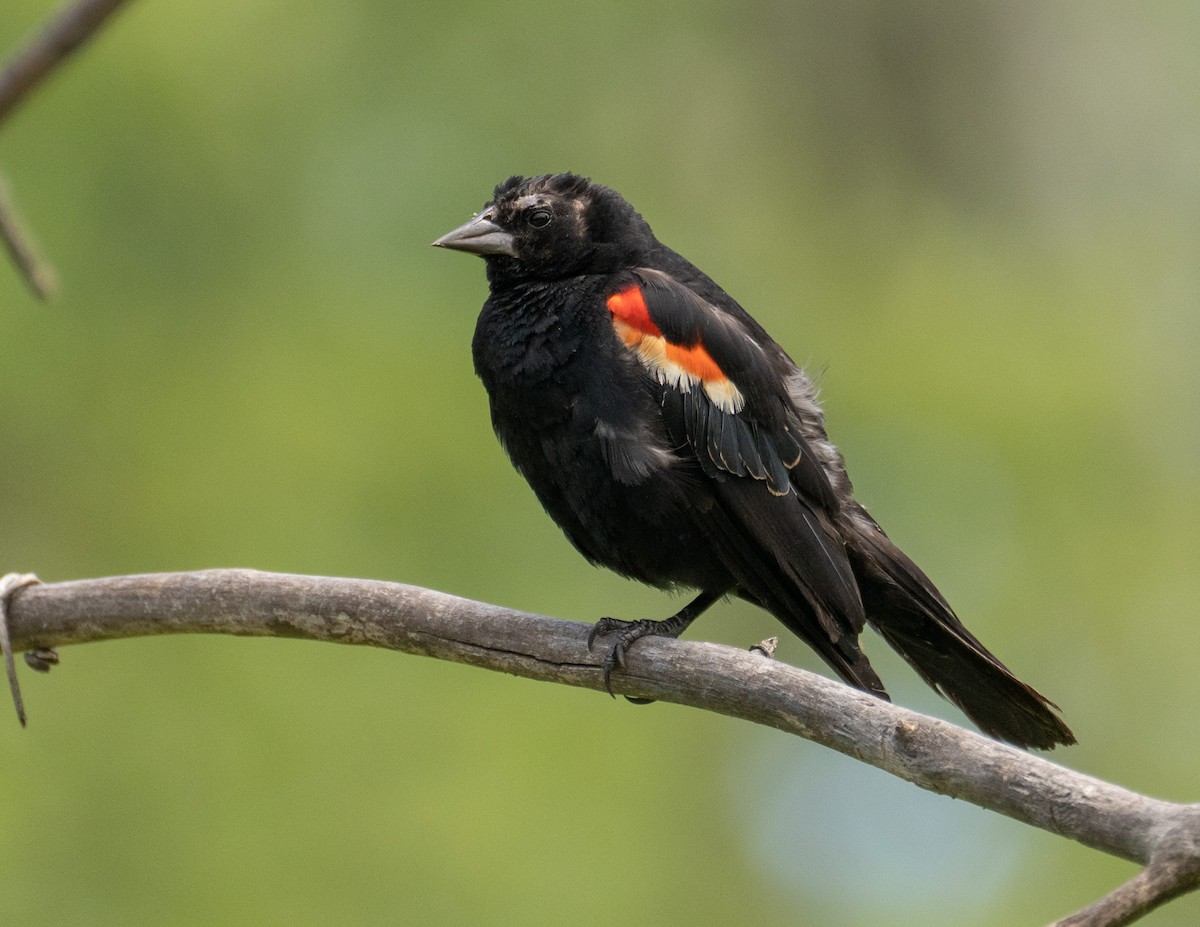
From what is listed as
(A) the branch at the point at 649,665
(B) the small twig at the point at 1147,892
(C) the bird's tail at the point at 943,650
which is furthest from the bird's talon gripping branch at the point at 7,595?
(B) the small twig at the point at 1147,892

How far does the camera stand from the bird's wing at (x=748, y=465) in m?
3.86

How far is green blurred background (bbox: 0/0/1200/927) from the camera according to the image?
7.07 m

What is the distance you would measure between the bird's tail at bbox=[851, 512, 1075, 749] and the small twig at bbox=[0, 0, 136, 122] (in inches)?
102

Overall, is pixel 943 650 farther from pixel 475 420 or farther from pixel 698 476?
pixel 475 420

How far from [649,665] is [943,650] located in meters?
1.14

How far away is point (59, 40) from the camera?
111 inches

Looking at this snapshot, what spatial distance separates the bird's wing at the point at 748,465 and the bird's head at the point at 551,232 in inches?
10.4

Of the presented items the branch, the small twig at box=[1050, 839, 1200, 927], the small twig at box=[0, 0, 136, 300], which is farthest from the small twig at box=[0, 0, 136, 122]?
the small twig at box=[1050, 839, 1200, 927]

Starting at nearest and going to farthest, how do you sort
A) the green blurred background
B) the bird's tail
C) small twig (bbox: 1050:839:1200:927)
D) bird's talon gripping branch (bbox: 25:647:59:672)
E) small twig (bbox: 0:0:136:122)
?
small twig (bbox: 1050:839:1200:927) < small twig (bbox: 0:0:136:122) < bird's talon gripping branch (bbox: 25:647:59:672) < the bird's tail < the green blurred background

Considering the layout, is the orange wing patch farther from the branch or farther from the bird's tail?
the branch

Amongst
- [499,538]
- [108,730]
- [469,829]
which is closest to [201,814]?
[108,730]

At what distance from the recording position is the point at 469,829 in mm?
7000

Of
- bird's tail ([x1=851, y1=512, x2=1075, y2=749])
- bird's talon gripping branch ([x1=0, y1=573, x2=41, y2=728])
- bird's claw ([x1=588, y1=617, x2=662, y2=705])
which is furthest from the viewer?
bird's tail ([x1=851, y1=512, x2=1075, y2=749])

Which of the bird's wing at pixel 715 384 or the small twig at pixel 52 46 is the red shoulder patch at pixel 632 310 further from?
the small twig at pixel 52 46
